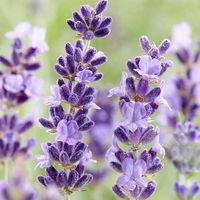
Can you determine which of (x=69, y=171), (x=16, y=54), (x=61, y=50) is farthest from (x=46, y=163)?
(x=61, y=50)

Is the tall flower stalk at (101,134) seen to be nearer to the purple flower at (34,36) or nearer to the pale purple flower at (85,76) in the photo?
the purple flower at (34,36)

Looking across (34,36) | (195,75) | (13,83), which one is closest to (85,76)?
(13,83)

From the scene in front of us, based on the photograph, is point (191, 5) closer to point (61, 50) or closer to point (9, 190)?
point (61, 50)

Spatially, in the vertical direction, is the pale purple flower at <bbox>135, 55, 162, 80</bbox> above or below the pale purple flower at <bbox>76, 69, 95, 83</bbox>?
above

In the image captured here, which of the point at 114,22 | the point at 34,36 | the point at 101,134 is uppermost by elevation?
the point at 114,22

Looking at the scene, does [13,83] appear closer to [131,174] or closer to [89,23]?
[89,23]

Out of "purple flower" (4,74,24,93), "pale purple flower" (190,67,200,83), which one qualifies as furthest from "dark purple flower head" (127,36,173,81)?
"pale purple flower" (190,67,200,83)

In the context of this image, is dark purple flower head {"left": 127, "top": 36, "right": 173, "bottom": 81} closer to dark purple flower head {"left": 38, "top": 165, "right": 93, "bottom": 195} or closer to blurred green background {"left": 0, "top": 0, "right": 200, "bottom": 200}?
dark purple flower head {"left": 38, "top": 165, "right": 93, "bottom": 195}
